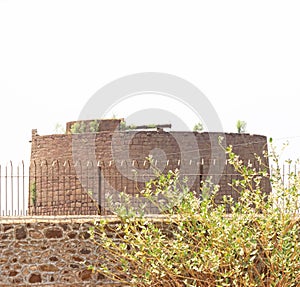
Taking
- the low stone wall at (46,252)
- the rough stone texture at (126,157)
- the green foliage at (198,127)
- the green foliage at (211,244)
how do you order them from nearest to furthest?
the green foliage at (211,244), the low stone wall at (46,252), the rough stone texture at (126,157), the green foliage at (198,127)

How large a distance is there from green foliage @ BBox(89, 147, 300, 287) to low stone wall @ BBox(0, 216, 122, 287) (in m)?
0.21

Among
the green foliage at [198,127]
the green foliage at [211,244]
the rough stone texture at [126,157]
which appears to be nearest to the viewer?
the green foliage at [211,244]

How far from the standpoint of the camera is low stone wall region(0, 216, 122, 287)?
1027cm

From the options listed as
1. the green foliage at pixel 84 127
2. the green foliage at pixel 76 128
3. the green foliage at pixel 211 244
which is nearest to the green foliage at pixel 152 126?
the green foliage at pixel 84 127

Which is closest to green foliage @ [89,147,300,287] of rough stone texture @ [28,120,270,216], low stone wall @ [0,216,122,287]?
low stone wall @ [0,216,122,287]

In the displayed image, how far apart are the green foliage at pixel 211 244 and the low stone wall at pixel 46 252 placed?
21 centimetres

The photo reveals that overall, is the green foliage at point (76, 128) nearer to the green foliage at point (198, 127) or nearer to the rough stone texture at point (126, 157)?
the rough stone texture at point (126, 157)

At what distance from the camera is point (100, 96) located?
751 inches

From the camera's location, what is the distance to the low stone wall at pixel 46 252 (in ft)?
33.7

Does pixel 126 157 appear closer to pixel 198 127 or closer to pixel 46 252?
pixel 198 127

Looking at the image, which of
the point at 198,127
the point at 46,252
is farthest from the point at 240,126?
the point at 46,252

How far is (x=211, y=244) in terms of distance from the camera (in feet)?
31.6

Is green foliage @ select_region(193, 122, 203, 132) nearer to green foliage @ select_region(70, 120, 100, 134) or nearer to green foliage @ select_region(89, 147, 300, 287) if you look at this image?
green foliage @ select_region(70, 120, 100, 134)

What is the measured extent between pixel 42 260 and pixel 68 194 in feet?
25.2
